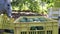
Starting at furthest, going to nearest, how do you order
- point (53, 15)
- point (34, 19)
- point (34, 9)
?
point (34, 9) < point (53, 15) < point (34, 19)

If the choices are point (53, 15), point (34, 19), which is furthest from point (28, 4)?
point (34, 19)

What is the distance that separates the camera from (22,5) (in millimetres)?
13906

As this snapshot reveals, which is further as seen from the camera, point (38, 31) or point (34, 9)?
point (34, 9)

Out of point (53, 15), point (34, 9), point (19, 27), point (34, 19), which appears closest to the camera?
point (19, 27)

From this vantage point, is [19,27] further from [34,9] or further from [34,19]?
[34,9]

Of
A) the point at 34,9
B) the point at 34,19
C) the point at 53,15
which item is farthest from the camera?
the point at 34,9

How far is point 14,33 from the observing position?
3203 mm

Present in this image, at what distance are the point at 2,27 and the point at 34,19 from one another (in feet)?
2.23

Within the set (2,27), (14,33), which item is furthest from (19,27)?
(2,27)

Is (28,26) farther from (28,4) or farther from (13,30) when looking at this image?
(28,4)

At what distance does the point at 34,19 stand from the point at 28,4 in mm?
10626

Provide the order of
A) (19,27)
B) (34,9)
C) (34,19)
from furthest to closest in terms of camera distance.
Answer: (34,9) < (34,19) < (19,27)

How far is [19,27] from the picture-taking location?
3.17m

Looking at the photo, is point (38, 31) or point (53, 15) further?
point (53, 15)
